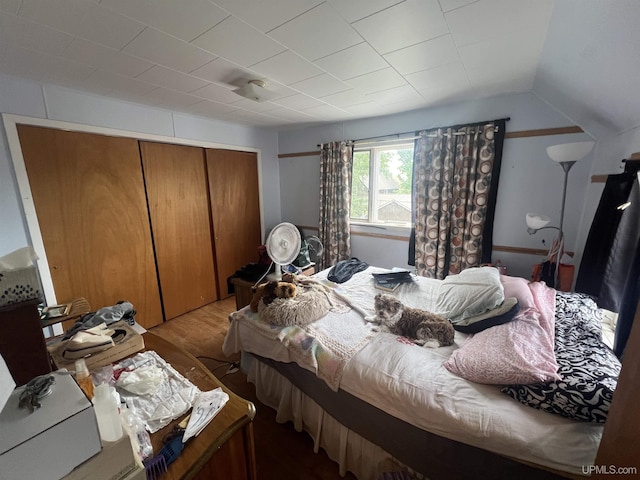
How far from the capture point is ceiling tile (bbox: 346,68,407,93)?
1.88 meters

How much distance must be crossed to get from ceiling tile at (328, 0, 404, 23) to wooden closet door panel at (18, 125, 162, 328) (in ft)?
7.77

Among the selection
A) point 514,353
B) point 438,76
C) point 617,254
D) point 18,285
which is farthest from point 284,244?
point 617,254

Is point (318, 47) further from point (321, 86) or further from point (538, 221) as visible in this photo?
point (538, 221)

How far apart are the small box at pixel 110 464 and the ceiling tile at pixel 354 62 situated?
2004mm

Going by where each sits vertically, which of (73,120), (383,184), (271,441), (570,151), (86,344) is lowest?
(271,441)

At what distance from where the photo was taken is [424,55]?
5.29ft

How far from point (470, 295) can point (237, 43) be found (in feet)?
6.83

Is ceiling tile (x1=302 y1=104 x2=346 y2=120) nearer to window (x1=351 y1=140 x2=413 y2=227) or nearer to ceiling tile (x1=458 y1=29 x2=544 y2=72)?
window (x1=351 y1=140 x2=413 y2=227)

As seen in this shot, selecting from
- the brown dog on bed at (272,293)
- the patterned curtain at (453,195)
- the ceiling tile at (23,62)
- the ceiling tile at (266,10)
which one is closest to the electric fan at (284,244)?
the brown dog on bed at (272,293)

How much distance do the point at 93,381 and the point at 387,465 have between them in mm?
1351

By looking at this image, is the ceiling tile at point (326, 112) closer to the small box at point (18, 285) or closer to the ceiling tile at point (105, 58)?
the ceiling tile at point (105, 58)

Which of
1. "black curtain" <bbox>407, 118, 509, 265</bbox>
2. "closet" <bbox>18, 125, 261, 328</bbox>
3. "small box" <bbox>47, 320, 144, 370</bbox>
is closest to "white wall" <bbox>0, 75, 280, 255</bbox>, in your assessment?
"closet" <bbox>18, 125, 261, 328</bbox>

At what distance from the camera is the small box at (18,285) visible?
0.77 metres

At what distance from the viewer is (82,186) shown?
2.26m
